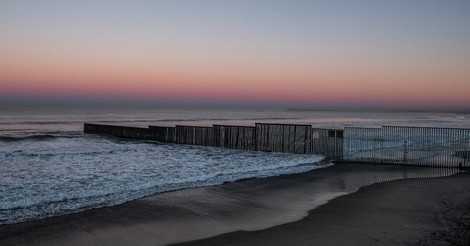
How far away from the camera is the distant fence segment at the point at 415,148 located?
21.1 m

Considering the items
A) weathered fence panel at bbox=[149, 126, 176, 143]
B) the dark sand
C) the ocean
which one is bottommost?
the ocean

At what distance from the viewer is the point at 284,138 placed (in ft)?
83.0

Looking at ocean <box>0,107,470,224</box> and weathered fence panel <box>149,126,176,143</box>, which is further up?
weathered fence panel <box>149,126,176,143</box>

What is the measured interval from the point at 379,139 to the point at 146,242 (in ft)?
64.0

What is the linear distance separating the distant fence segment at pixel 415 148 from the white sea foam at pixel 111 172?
7.82 feet

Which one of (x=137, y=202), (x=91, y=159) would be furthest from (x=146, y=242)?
(x=91, y=159)


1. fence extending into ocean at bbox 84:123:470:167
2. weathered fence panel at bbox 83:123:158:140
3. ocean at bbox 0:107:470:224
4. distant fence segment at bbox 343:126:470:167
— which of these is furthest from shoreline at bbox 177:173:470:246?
weathered fence panel at bbox 83:123:158:140

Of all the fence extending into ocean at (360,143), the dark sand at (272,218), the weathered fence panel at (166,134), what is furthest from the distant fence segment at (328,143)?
the weathered fence panel at (166,134)

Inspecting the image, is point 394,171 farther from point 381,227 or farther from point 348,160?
point 381,227

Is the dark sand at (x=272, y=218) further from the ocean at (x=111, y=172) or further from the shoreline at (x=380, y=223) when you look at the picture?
the ocean at (x=111, y=172)

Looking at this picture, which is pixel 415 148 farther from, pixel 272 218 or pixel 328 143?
pixel 272 218

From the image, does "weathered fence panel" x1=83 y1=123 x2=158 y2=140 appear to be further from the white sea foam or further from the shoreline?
the shoreline

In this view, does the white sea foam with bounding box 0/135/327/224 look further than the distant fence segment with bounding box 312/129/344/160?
No

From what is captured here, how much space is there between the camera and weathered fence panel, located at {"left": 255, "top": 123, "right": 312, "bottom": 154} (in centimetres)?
2442
